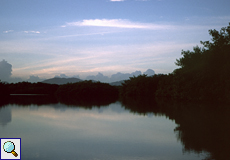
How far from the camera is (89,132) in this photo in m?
7.32

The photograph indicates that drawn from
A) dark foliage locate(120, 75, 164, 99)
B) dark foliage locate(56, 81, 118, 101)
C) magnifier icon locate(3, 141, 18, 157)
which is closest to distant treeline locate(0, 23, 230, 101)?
dark foliage locate(120, 75, 164, 99)

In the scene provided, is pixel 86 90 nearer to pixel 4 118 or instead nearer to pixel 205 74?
pixel 205 74

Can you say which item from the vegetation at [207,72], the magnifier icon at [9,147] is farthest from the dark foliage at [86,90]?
the magnifier icon at [9,147]

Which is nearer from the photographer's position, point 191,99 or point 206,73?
point 206,73

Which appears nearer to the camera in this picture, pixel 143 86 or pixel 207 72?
pixel 207 72

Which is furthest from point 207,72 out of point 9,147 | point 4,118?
point 9,147

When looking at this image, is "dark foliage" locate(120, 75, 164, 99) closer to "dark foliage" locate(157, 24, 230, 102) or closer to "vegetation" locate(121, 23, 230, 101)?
"vegetation" locate(121, 23, 230, 101)

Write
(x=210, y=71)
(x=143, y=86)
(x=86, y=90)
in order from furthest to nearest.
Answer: (x=86, y=90), (x=143, y=86), (x=210, y=71)

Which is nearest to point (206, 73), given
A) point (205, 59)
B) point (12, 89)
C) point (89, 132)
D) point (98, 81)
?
point (205, 59)

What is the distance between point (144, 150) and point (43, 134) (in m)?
3.09

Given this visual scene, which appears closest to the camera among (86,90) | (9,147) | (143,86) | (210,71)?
(9,147)

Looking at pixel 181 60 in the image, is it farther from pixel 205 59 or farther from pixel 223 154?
pixel 223 154

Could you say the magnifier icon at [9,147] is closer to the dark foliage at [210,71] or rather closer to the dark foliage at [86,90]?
the dark foliage at [210,71]

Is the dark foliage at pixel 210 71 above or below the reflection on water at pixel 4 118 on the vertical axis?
above
